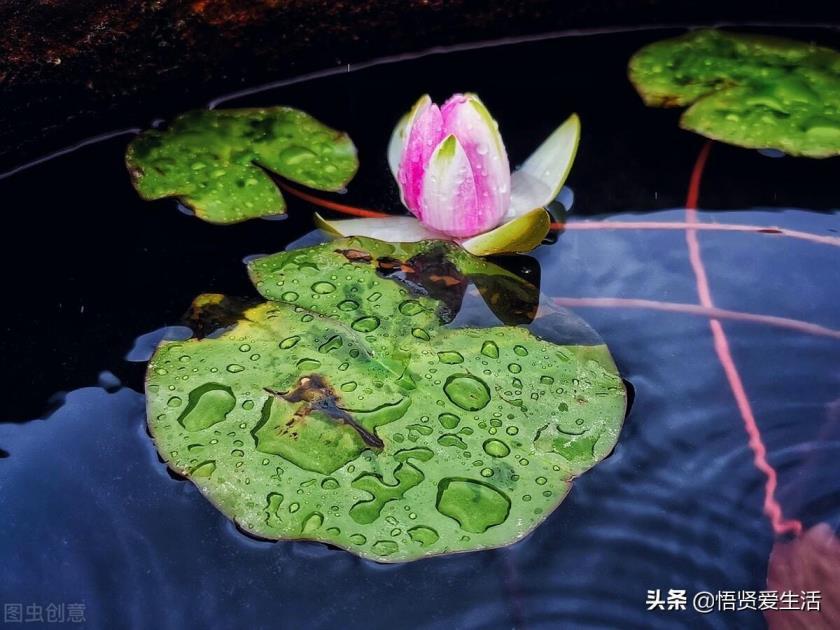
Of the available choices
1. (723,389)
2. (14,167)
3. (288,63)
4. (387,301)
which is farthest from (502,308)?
(14,167)

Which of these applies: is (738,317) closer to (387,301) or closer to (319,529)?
(387,301)

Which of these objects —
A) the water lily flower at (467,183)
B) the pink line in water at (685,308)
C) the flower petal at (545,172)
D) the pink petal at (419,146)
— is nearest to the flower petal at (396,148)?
the water lily flower at (467,183)

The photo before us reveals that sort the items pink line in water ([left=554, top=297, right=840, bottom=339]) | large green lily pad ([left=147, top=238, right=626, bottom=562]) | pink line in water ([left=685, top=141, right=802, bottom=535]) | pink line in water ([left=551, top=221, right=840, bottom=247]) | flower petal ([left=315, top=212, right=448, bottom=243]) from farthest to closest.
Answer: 1. pink line in water ([left=551, top=221, right=840, bottom=247])
2. flower petal ([left=315, top=212, right=448, bottom=243])
3. pink line in water ([left=554, top=297, right=840, bottom=339])
4. pink line in water ([left=685, top=141, right=802, bottom=535])
5. large green lily pad ([left=147, top=238, right=626, bottom=562])

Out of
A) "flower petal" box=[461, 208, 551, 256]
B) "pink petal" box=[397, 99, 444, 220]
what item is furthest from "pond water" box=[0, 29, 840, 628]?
"pink petal" box=[397, 99, 444, 220]

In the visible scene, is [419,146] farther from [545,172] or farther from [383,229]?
[545,172]

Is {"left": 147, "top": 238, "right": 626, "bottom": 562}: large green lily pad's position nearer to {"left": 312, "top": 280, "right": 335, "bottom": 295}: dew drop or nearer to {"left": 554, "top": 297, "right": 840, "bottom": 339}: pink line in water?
{"left": 312, "top": 280, "right": 335, "bottom": 295}: dew drop

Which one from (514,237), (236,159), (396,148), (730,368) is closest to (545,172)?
(514,237)
